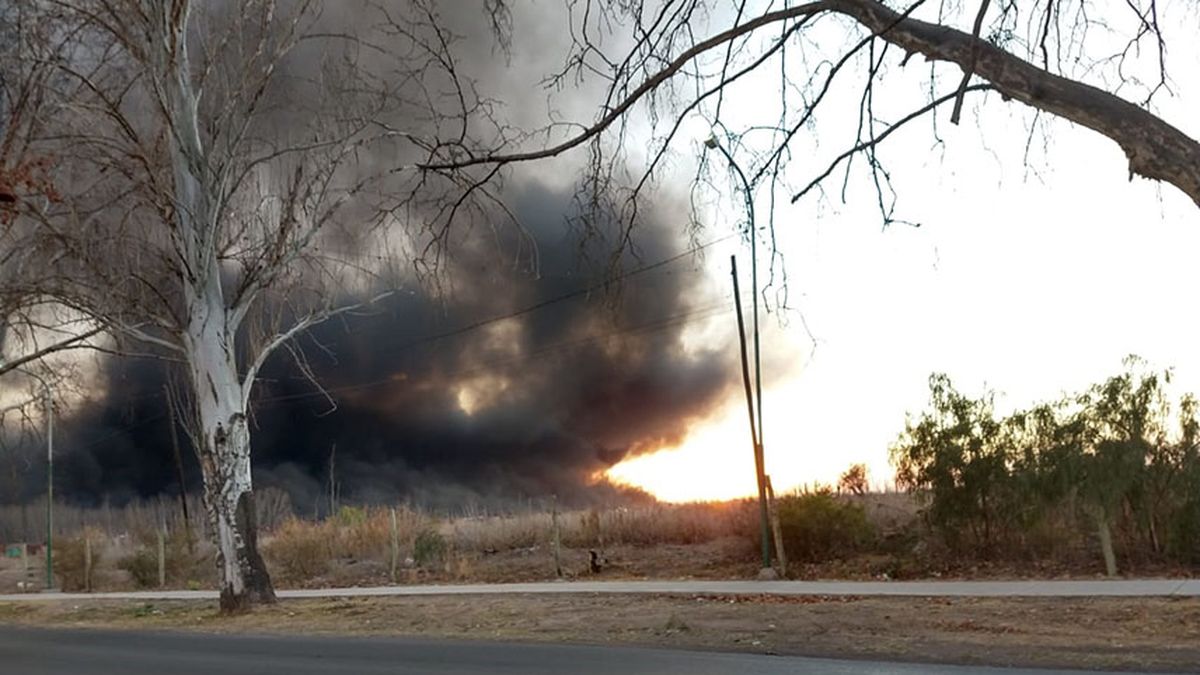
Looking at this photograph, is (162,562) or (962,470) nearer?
(962,470)

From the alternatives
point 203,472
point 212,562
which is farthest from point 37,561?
point 203,472

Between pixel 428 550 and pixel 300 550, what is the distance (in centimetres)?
431

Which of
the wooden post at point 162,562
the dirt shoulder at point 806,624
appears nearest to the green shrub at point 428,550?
the wooden post at point 162,562

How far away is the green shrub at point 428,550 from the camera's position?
109 ft

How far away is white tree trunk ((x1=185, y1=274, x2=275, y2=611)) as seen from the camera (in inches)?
841

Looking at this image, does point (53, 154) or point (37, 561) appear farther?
point (37, 561)

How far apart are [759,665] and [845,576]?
41.6 feet

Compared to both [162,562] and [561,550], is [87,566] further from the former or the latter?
[561,550]

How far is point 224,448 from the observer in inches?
845

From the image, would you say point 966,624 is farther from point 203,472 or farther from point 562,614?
point 203,472

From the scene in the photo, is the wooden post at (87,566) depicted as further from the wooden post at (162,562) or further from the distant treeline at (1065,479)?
the distant treeline at (1065,479)

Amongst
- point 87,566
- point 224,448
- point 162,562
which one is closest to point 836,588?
point 224,448

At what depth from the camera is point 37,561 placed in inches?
2046

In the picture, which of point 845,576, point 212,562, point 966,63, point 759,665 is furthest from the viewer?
point 212,562
